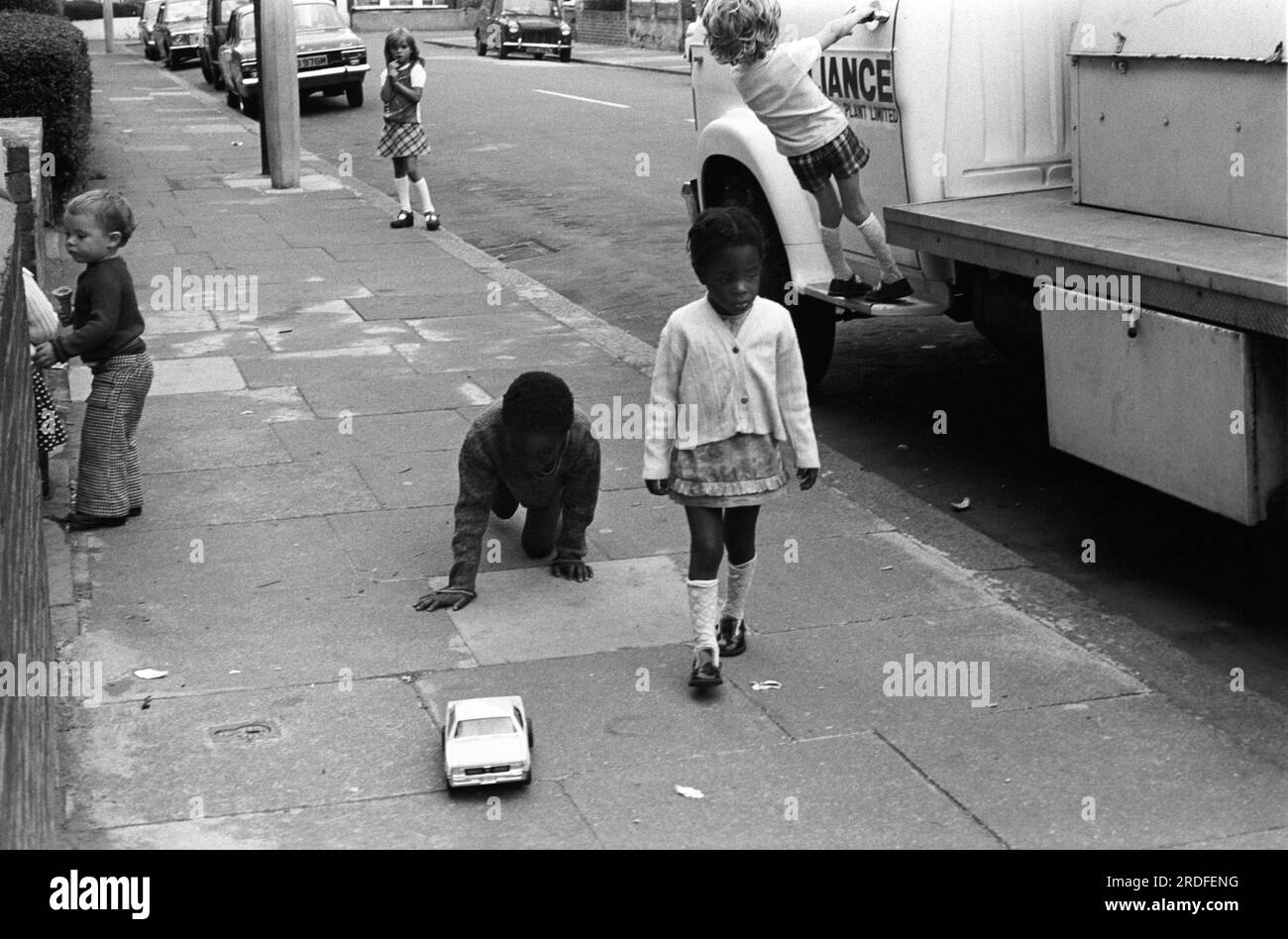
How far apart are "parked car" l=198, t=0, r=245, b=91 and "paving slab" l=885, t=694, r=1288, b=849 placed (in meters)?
27.3

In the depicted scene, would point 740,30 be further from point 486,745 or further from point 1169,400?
point 486,745

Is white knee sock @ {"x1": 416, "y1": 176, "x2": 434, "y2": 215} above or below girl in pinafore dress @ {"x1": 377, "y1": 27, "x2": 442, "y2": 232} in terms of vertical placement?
below

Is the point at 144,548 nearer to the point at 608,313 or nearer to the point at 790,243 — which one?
the point at 790,243

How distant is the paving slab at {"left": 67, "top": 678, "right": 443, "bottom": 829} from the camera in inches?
168

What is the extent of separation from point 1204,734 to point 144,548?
146 inches

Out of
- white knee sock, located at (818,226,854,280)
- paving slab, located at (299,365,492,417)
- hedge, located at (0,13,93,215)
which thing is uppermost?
hedge, located at (0,13,93,215)

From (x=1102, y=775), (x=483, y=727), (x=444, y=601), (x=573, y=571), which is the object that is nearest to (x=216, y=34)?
(x=573, y=571)

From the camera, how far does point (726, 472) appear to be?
4.91 meters

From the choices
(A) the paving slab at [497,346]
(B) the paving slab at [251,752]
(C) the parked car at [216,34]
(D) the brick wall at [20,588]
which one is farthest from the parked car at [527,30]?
(B) the paving slab at [251,752]

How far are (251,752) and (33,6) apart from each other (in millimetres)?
18281

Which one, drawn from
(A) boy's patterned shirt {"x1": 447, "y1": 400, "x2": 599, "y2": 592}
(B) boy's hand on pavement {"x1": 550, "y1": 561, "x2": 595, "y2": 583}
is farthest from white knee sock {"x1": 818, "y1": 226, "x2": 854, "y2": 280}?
(B) boy's hand on pavement {"x1": 550, "y1": 561, "x2": 595, "y2": 583}

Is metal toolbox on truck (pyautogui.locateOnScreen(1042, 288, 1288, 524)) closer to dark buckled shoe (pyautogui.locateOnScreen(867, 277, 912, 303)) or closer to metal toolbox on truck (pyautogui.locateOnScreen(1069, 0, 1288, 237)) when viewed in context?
metal toolbox on truck (pyautogui.locateOnScreen(1069, 0, 1288, 237))

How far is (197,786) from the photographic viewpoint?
4.35 metres
